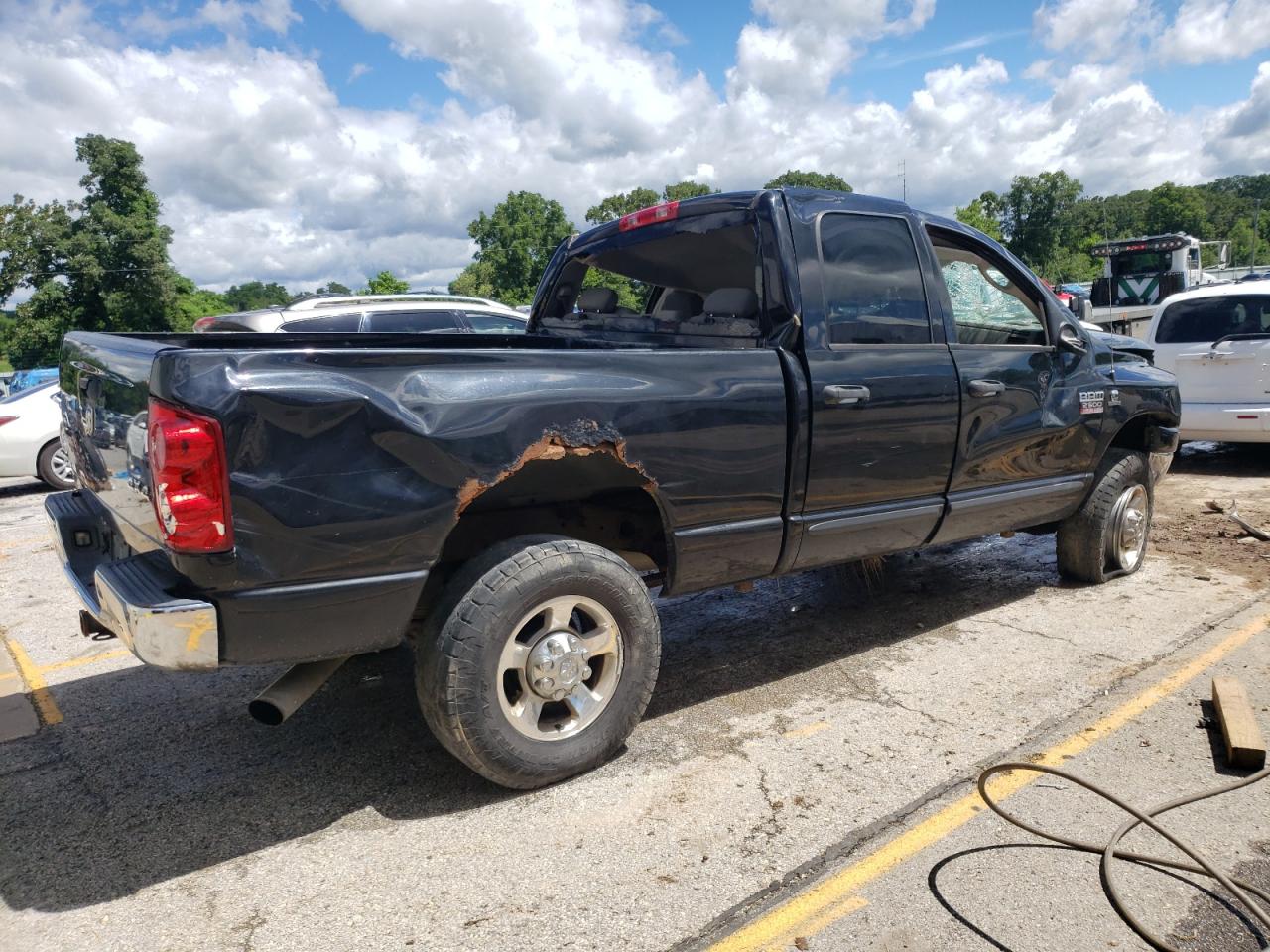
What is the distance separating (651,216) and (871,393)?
137cm

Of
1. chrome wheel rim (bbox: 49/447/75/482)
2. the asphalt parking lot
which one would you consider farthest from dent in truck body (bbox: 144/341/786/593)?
chrome wheel rim (bbox: 49/447/75/482)

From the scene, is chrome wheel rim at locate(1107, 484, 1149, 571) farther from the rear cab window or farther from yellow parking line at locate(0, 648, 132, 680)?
yellow parking line at locate(0, 648, 132, 680)

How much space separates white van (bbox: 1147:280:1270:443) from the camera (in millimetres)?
8195

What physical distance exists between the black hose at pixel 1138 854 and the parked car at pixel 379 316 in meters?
6.50

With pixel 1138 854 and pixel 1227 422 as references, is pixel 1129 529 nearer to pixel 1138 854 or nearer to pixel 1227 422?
pixel 1138 854

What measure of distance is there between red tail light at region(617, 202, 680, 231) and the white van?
252 inches

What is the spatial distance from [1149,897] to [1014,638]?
213cm

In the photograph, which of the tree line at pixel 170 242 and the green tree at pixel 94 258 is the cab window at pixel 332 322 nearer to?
the tree line at pixel 170 242

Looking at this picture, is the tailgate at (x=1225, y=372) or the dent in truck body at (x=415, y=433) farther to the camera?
the tailgate at (x=1225, y=372)

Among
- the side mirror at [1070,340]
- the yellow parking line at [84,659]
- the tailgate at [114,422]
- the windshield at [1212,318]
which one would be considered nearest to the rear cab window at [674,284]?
the side mirror at [1070,340]

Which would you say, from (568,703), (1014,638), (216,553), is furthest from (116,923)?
(1014,638)

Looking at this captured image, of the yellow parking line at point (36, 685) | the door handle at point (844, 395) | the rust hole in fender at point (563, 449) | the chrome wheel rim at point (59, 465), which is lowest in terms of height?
the yellow parking line at point (36, 685)

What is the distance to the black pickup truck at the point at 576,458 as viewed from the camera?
2.55 m

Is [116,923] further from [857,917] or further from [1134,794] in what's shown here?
[1134,794]
